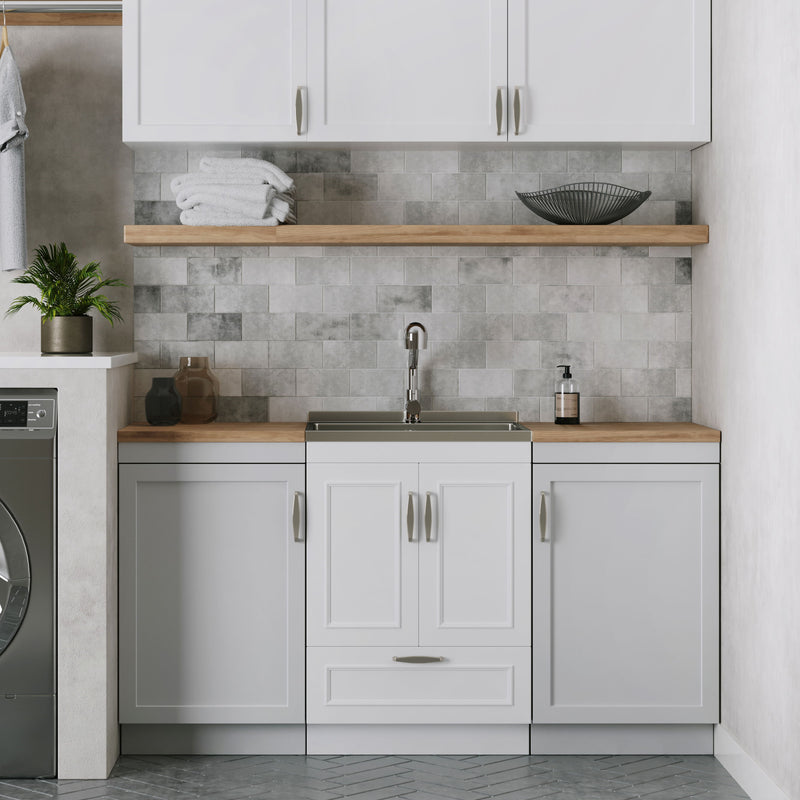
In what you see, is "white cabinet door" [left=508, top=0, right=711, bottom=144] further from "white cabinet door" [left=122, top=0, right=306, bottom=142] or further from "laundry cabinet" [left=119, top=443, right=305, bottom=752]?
"laundry cabinet" [left=119, top=443, right=305, bottom=752]

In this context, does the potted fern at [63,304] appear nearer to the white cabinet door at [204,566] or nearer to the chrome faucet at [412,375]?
the white cabinet door at [204,566]

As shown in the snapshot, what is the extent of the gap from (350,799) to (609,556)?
0.99m

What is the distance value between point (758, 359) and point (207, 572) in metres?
1.66

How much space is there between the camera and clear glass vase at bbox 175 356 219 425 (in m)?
3.08

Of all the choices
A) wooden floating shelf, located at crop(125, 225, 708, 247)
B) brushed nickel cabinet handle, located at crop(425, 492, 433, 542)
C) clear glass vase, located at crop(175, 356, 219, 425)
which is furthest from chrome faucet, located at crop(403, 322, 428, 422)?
clear glass vase, located at crop(175, 356, 219, 425)

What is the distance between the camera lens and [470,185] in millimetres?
3191

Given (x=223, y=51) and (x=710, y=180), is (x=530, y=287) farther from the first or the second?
(x=223, y=51)

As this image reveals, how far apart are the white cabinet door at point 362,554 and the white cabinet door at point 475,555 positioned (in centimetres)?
5


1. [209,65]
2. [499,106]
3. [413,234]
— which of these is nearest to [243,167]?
[209,65]

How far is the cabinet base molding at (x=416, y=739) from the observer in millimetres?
2828

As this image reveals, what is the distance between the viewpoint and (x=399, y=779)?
104 inches

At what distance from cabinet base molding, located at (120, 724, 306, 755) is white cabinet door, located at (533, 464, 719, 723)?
750mm

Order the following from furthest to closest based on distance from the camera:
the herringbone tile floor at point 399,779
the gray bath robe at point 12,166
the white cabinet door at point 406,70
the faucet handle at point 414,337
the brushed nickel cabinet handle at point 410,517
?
the faucet handle at point 414,337 → the gray bath robe at point 12,166 → the white cabinet door at point 406,70 → the brushed nickel cabinet handle at point 410,517 → the herringbone tile floor at point 399,779

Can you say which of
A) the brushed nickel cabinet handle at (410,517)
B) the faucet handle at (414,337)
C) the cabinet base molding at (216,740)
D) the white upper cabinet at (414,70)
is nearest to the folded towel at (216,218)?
the white upper cabinet at (414,70)
